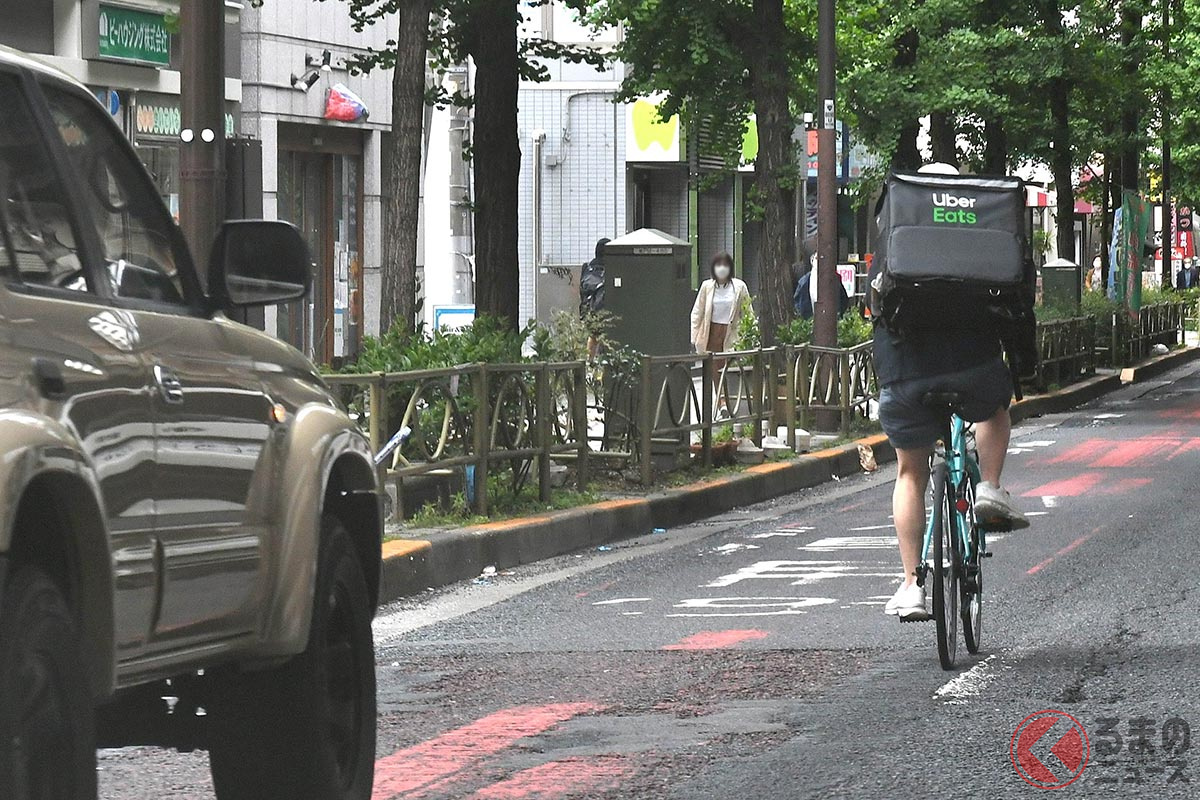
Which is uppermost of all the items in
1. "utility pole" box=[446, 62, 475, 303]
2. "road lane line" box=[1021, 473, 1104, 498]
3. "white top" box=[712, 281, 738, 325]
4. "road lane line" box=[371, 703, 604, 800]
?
"utility pole" box=[446, 62, 475, 303]

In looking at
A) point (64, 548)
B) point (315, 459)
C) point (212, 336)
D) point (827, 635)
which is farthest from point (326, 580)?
point (827, 635)

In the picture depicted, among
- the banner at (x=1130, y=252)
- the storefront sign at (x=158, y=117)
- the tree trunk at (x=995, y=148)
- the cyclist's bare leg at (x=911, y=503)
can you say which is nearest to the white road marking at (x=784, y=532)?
the cyclist's bare leg at (x=911, y=503)

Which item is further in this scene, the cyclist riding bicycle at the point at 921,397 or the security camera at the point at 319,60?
the security camera at the point at 319,60

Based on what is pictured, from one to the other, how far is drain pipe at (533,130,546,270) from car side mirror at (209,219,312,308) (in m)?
36.7

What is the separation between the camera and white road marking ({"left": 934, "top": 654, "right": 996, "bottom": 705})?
774cm

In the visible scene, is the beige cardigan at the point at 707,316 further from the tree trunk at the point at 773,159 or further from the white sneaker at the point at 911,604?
the white sneaker at the point at 911,604

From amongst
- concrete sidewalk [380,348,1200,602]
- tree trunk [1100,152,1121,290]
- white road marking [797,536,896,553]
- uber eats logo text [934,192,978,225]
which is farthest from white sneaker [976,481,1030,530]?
tree trunk [1100,152,1121,290]

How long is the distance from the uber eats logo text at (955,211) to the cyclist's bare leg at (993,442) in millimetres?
790

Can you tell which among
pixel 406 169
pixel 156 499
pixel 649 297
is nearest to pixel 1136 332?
pixel 649 297

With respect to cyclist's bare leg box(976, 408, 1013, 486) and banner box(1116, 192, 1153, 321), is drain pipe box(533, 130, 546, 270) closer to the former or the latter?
banner box(1116, 192, 1153, 321)

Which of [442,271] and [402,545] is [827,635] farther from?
[442,271]

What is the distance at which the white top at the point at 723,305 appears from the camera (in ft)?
86.2

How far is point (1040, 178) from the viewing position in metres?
73.3

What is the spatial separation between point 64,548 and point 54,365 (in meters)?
0.31
